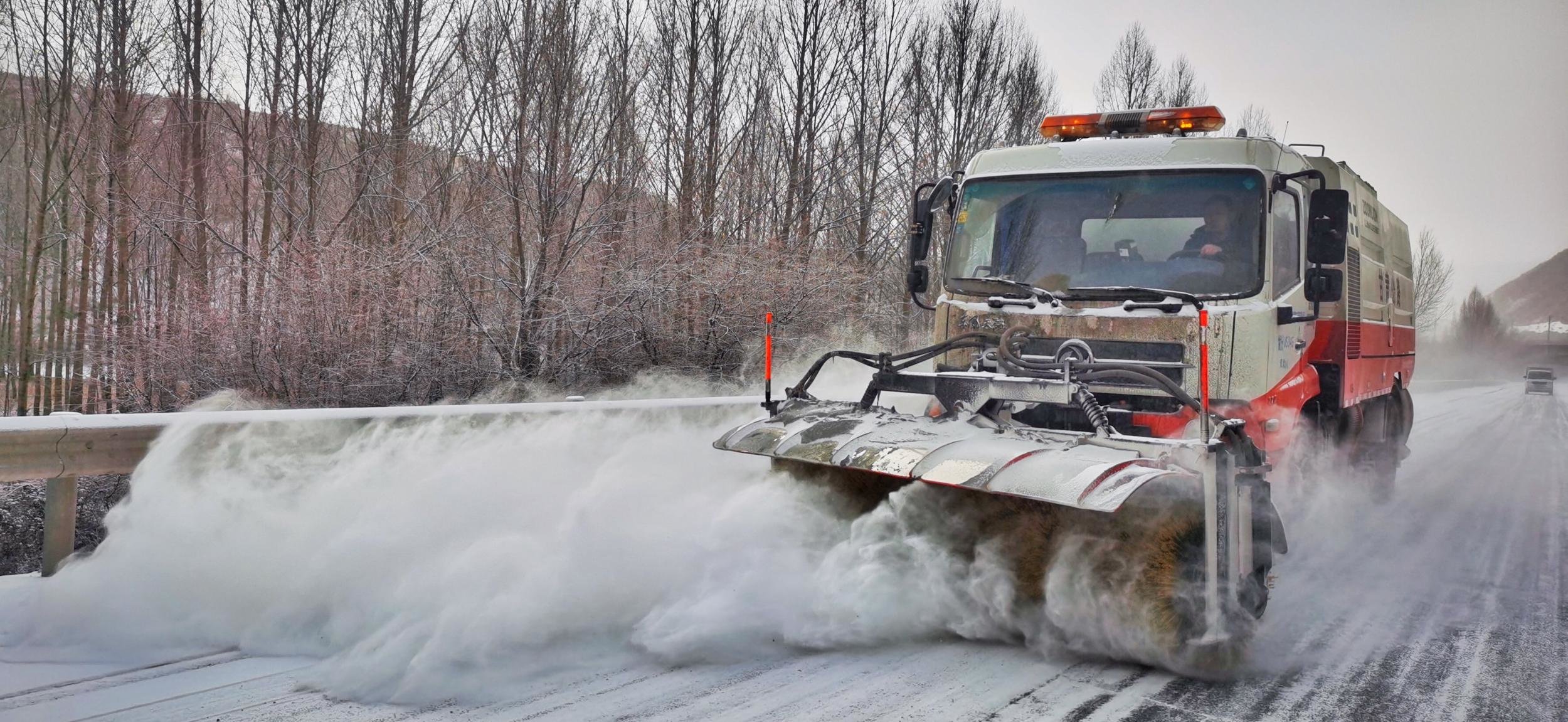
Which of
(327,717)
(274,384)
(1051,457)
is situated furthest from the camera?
(274,384)

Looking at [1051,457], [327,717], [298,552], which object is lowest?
[327,717]

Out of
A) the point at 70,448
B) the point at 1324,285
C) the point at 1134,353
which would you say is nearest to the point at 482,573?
the point at 70,448

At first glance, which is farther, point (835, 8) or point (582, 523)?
point (835, 8)

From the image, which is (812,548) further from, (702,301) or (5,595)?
(702,301)

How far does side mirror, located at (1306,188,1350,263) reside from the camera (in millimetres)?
5301

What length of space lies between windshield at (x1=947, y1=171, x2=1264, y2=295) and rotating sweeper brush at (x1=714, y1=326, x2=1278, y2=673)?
86 cm

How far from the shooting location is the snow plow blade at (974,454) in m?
3.80

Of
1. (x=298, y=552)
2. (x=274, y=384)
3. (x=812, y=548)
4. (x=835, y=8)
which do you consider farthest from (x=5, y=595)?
(x=835, y=8)

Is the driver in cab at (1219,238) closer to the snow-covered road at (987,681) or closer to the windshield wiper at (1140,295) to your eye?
the windshield wiper at (1140,295)

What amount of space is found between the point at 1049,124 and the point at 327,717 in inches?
222

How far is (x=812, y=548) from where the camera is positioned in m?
4.67

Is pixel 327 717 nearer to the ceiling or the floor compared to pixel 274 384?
nearer to the floor

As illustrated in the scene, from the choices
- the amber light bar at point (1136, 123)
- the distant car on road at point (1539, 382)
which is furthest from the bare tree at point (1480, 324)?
the amber light bar at point (1136, 123)

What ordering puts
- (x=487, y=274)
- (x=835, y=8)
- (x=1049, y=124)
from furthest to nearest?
(x=835, y=8) < (x=487, y=274) < (x=1049, y=124)
